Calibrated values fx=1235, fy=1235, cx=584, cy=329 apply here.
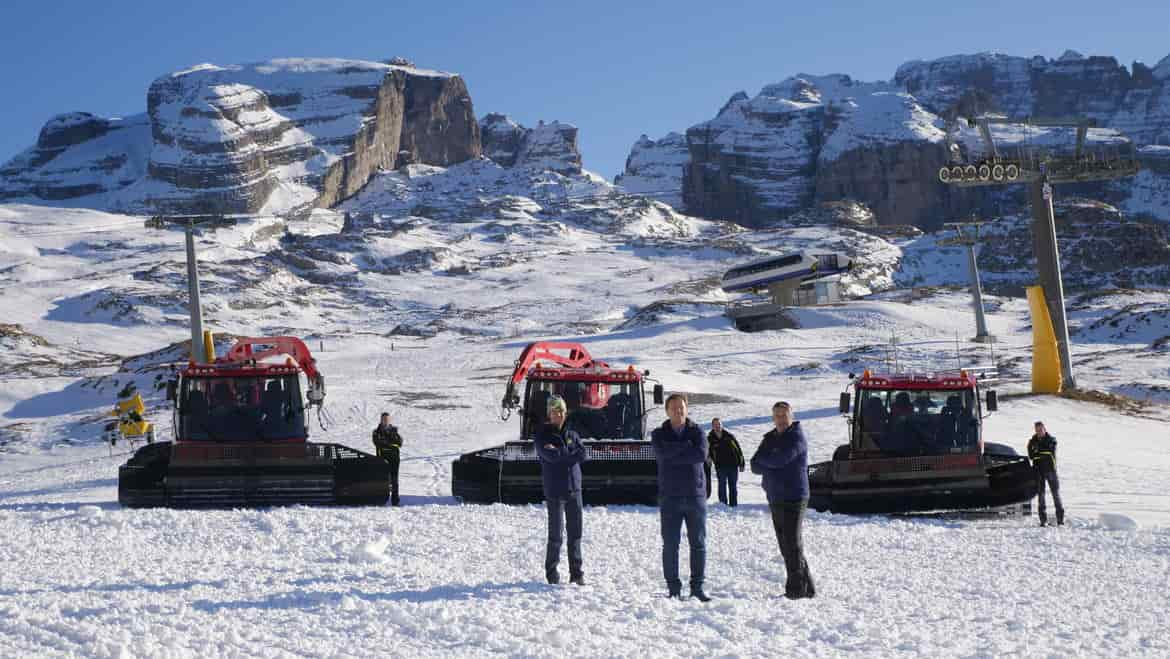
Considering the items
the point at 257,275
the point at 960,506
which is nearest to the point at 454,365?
the point at 960,506

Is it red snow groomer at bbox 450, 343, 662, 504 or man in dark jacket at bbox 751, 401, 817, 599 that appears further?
red snow groomer at bbox 450, 343, 662, 504

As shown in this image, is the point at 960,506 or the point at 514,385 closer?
the point at 960,506

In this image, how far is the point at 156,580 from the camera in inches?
410

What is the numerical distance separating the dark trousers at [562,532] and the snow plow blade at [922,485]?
6.99 meters

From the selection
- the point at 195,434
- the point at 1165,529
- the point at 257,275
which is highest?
the point at 257,275

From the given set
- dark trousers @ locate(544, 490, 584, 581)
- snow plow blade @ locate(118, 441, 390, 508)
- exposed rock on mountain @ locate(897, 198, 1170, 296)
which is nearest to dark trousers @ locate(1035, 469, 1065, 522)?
dark trousers @ locate(544, 490, 584, 581)

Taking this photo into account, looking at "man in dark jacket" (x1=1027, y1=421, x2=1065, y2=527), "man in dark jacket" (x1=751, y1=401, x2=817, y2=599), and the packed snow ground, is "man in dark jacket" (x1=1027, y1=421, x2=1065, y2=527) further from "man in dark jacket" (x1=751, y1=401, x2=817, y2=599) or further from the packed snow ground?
"man in dark jacket" (x1=751, y1=401, x2=817, y2=599)

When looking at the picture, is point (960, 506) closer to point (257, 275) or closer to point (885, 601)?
point (885, 601)

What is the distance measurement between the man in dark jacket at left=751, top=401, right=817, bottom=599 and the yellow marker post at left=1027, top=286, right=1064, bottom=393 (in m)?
31.2

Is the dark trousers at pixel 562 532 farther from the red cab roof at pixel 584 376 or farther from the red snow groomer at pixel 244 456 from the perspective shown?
the red cab roof at pixel 584 376

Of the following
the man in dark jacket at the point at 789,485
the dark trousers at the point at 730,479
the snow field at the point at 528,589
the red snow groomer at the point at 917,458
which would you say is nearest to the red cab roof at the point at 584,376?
the dark trousers at the point at 730,479

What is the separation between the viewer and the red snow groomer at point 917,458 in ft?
53.0

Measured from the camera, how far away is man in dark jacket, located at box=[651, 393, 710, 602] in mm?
9406

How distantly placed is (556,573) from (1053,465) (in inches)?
331
